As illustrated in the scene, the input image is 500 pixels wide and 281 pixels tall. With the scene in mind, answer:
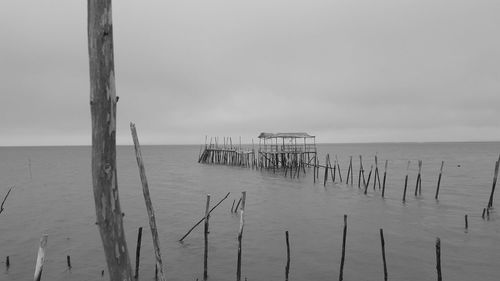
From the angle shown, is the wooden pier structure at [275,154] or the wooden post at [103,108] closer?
the wooden post at [103,108]

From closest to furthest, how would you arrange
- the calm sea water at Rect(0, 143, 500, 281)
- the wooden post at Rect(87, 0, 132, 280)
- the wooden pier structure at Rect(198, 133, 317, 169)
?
the wooden post at Rect(87, 0, 132, 280), the calm sea water at Rect(0, 143, 500, 281), the wooden pier structure at Rect(198, 133, 317, 169)

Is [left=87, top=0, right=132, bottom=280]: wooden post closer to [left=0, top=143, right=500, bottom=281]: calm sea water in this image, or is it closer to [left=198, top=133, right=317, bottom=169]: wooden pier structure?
[left=0, top=143, right=500, bottom=281]: calm sea water

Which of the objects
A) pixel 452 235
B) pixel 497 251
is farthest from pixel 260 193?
pixel 497 251

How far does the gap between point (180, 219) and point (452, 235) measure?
12939mm

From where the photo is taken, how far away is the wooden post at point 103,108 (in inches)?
135

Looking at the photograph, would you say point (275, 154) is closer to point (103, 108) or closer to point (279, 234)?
point (279, 234)

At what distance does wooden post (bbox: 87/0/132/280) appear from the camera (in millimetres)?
3439

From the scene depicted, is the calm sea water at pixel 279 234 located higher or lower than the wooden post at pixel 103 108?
lower

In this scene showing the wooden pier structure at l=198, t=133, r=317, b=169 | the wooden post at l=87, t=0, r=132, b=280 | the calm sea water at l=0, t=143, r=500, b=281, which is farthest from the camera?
the wooden pier structure at l=198, t=133, r=317, b=169

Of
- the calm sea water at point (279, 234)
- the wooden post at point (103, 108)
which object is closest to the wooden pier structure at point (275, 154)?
the calm sea water at point (279, 234)

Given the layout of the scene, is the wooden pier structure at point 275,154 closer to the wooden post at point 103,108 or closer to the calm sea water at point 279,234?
the calm sea water at point 279,234

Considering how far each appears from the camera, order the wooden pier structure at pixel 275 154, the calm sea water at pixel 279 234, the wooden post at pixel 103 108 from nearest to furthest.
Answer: the wooden post at pixel 103 108
the calm sea water at pixel 279 234
the wooden pier structure at pixel 275 154

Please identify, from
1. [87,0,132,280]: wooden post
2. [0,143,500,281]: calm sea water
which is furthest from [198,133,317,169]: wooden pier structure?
[87,0,132,280]: wooden post

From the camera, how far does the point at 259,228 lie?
17.2m
